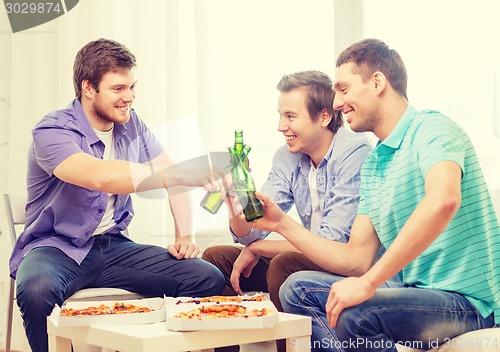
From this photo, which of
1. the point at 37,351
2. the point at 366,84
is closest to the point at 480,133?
the point at 366,84

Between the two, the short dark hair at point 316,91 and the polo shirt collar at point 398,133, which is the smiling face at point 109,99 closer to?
the short dark hair at point 316,91

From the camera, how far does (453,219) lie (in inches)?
64.6

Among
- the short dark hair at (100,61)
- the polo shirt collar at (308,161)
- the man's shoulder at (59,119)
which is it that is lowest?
the polo shirt collar at (308,161)

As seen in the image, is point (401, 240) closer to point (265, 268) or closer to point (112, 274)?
point (265, 268)

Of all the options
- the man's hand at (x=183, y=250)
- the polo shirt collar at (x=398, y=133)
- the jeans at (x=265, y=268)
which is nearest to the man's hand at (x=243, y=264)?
the jeans at (x=265, y=268)

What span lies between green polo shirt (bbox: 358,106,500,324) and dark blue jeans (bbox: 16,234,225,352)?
0.73m

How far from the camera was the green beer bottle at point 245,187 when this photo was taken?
1.95 meters

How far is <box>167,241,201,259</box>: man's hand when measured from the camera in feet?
7.63

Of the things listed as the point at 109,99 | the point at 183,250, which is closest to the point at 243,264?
the point at 183,250

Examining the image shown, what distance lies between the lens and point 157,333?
1.52 m

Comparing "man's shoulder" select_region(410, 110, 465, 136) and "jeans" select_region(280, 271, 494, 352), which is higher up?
"man's shoulder" select_region(410, 110, 465, 136)

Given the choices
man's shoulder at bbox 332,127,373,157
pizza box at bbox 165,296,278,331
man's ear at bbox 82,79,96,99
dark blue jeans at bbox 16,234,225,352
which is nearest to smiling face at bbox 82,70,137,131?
man's ear at bbox 82,79,96,99

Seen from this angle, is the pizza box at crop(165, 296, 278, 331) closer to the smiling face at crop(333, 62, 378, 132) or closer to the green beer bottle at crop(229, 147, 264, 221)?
the green beer bottle at crop(229, 147, 264, 221)

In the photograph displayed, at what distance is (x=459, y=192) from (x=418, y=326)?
29cm
